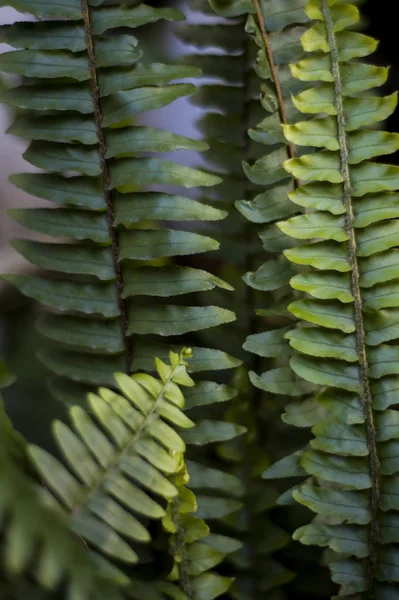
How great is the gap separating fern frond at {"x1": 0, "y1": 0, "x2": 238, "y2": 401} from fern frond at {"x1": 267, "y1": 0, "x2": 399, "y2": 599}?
95 millimetres

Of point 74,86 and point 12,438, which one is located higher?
point 74,86

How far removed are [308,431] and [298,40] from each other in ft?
1.49

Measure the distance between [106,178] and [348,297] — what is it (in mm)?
270

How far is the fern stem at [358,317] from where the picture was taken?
590mm

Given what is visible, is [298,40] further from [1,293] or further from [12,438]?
[1,293]

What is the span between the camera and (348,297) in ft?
1.95

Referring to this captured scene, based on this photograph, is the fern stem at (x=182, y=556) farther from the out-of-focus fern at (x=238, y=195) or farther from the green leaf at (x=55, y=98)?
the green leaf at (x=55, y=98)

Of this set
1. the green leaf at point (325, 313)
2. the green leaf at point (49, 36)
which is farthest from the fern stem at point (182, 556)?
the green leaf at point (49, 36)

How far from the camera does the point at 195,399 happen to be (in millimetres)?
650

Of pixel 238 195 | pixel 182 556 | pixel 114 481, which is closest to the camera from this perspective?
pixel 114 481

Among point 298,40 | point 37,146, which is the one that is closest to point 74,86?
point 37,146

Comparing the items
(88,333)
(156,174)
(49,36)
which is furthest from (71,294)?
(49,36)

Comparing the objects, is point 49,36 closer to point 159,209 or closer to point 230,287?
point 159,209

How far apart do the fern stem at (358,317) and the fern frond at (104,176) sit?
12 cm
